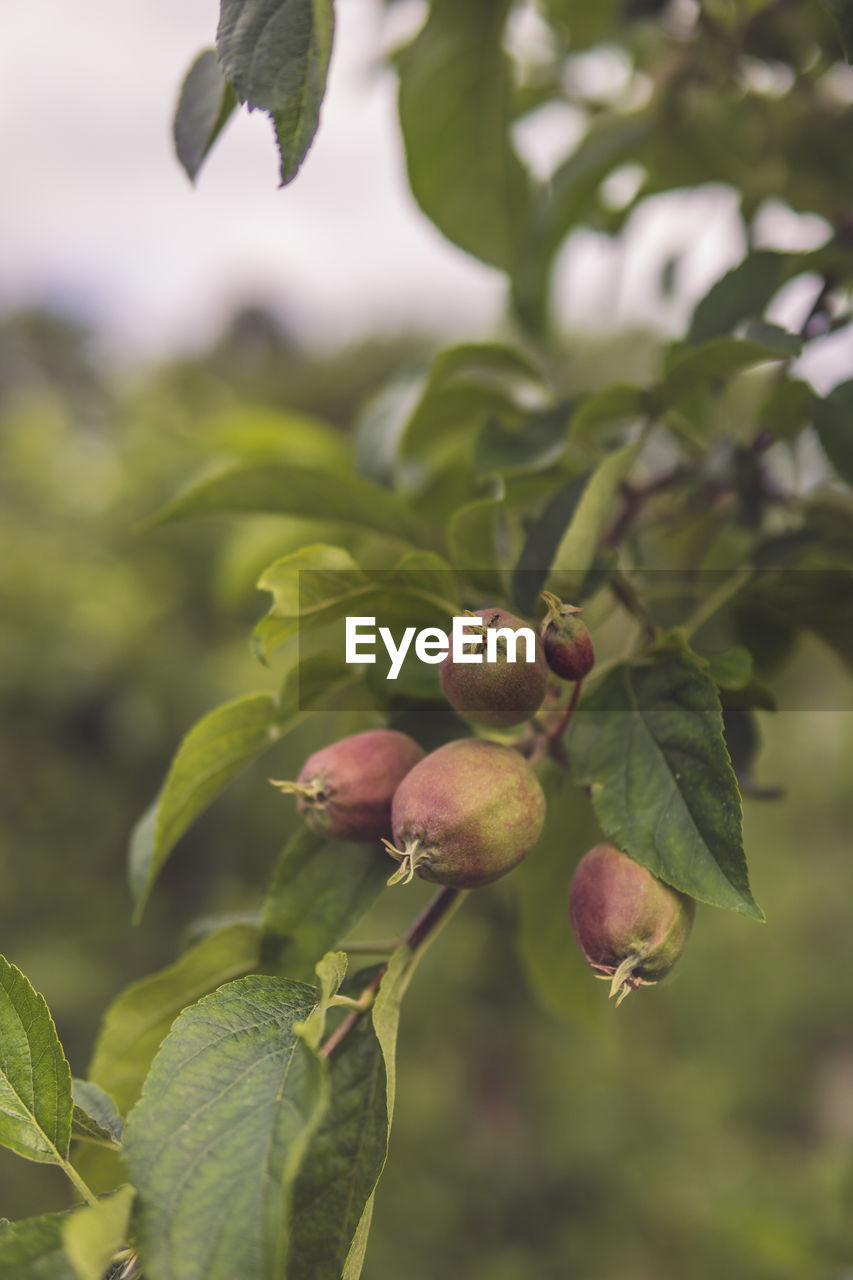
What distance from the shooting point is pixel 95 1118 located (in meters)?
0.41

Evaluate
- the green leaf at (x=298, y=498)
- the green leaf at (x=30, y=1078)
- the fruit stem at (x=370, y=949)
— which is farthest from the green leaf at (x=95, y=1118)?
the green leaf at (x=298, y=498)

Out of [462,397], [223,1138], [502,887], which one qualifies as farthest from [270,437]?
[502,887]

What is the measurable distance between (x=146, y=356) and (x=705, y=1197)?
3.98m

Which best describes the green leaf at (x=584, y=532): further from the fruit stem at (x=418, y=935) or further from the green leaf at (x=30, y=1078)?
the green leaf at (x=30, y=1078)

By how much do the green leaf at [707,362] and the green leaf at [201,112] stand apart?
262 mm

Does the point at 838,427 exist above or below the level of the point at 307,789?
above

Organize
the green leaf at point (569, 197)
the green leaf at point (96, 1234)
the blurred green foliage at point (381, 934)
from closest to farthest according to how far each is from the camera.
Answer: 1. the green leaf at point (96, 1234)
2. the green leaf at point (569, 197)
3. the blurred green foliage at point (381, 934)

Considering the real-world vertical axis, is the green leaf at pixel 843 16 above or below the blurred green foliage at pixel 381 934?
above

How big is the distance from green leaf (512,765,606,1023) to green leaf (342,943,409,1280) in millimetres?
135

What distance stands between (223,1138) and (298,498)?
39cm

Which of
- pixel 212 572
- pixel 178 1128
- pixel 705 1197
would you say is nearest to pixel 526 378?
pixel 178 1128

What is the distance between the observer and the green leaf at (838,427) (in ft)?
1.76

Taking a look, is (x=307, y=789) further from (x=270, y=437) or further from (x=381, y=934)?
(x=381, y=934)

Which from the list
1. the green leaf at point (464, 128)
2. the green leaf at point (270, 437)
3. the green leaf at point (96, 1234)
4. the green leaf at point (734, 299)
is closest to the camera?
the green leaf at point (96, 1234)
